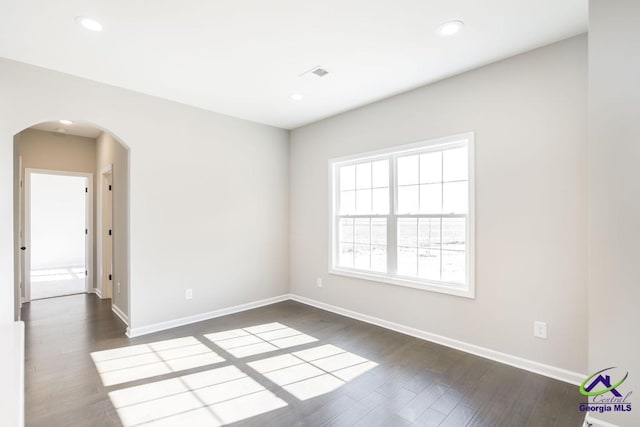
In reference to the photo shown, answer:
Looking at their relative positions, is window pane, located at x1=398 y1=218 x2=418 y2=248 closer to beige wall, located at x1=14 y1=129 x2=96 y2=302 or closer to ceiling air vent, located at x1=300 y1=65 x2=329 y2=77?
ceiling air vent, located at x1=300 y1=65 x2=329 y2=77

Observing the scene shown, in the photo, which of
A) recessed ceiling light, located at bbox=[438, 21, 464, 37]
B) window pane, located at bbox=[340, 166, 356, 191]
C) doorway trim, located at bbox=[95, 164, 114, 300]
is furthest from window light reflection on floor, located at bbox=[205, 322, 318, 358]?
recessed ceiling light, located at bbox=[438, 21, 464, 37]

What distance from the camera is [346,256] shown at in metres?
4.46

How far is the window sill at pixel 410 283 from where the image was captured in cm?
312

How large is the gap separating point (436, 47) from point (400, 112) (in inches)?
40.7

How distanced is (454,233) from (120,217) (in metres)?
4.34

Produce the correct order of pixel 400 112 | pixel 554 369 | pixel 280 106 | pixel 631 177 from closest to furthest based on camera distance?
pixel 631 177
pixel 554 369
pixel 400 112
pixel 280 106

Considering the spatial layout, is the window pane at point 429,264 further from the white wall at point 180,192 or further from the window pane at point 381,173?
the white wall at point 180,192

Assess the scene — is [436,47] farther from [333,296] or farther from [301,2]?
[333,296]

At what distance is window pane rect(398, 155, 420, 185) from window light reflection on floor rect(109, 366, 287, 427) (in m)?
2.68

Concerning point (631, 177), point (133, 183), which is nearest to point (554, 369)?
point (631, 177)

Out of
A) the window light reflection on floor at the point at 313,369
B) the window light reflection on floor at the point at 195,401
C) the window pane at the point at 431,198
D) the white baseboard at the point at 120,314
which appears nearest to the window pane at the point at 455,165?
the window pane at the point at 431,198

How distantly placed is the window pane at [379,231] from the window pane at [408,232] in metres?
0.24

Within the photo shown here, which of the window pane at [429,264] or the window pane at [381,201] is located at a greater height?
the window pane at [381,201]

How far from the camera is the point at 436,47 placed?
8.78 ft
